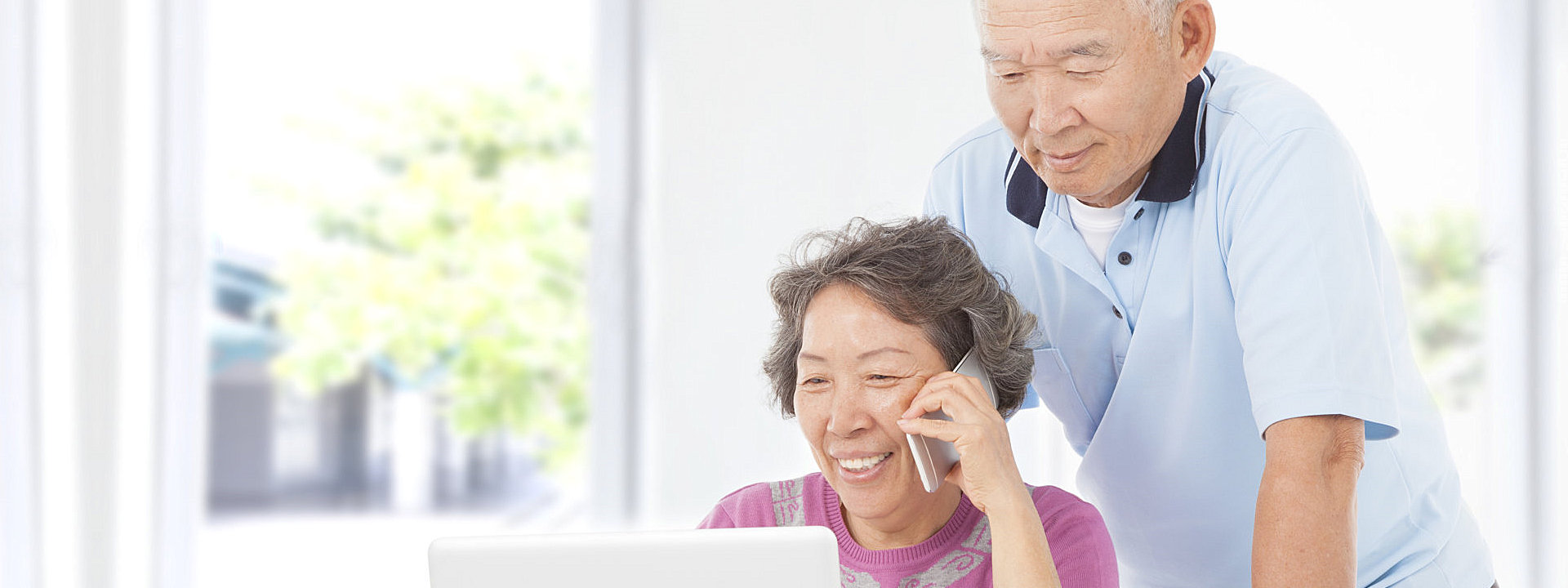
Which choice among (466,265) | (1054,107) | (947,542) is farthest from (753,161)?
(1054,107)

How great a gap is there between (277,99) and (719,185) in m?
1.34

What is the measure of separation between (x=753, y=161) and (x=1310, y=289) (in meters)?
1.84

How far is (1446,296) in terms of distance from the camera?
2869 mm

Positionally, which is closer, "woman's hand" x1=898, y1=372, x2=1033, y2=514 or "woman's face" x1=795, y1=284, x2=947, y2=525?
"woman's hand" x1=898, y1=372, x2=1033, y2=514

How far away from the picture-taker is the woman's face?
139 centimetres

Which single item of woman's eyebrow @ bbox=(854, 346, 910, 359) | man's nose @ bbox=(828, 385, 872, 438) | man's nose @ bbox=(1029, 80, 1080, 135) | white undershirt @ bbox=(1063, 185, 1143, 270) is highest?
man's nose @ bbox=(1029, 80, 1080, 135)

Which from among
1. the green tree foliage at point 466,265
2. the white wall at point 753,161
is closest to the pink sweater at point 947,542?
the white wall at point 753,161

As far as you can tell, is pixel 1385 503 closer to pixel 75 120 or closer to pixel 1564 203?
pixel 1564 203

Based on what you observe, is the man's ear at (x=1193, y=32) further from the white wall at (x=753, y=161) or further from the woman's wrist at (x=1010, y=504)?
the white wall at (x=753, y=161)

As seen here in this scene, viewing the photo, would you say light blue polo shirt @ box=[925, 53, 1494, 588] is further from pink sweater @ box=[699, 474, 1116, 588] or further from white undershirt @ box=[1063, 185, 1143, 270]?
pink sweater @ box=[699, 474, 1116, 588]

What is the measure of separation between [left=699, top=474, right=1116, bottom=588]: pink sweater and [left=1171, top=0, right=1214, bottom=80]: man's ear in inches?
22.5

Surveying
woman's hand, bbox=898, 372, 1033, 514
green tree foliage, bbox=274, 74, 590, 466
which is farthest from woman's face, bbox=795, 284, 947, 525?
green tree foliage, bbox=274, 74, 590, 466

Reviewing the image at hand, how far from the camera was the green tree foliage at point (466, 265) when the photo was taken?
3004 millimetres

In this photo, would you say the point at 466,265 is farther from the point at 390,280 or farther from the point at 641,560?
the point at 641,560
